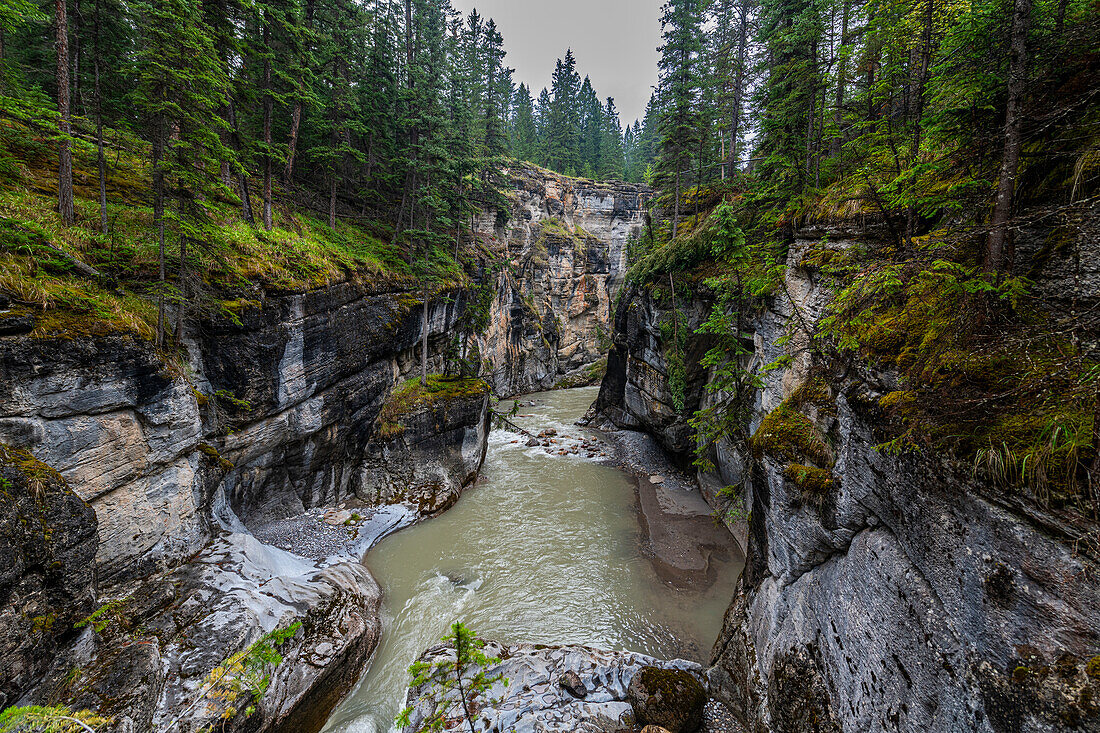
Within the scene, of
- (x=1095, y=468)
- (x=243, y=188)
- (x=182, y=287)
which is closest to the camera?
(x=1095, y=468)

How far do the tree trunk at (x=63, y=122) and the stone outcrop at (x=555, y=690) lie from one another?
13.2 metres

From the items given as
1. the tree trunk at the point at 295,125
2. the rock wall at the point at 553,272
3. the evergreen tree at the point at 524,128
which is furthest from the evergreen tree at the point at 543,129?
the tree trunk at the point at 295,125

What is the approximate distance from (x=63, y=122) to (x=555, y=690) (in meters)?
16.5

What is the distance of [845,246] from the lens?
8.71 meters

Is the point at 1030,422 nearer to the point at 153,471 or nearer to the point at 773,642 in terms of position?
the point at 773,642

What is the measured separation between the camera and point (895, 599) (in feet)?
14.0

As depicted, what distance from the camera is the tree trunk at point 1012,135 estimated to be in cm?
380

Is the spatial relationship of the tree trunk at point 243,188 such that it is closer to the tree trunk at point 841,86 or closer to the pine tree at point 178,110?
the pine tree at point 178,110

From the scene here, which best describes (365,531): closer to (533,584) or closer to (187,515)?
(187,515)

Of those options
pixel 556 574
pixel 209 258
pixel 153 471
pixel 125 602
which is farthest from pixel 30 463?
pixel 556 574

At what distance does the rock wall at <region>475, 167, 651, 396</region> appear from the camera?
3538 centimetres

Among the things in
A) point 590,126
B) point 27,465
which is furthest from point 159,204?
point 590,126

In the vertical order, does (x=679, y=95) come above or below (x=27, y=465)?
above

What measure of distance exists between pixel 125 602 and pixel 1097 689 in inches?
510
